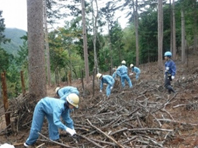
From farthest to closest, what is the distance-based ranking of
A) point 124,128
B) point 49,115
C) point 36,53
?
point 36,53, point 49,115, point 124,128

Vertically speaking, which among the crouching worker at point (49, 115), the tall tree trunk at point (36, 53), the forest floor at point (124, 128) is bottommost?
the forest floor at point (124, 128)

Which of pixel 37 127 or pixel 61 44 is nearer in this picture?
pixel 37 127

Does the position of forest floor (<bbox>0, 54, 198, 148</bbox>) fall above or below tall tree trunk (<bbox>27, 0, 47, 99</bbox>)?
below

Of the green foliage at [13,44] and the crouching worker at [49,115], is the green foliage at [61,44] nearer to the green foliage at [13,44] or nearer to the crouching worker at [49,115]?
the green foliage at [13,44]

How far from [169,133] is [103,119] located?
1707 millimetres

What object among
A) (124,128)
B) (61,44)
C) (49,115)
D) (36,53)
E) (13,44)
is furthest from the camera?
(13,44)

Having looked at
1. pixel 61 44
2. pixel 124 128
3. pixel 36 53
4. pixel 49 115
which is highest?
pixel 61 44

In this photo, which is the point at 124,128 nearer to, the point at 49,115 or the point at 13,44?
the point at 49,115

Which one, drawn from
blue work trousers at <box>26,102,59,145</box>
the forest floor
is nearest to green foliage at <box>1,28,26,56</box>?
the forest floor

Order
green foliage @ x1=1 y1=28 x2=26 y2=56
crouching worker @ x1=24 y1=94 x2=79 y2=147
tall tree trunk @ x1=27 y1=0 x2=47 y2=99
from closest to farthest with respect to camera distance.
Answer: crouching worker @ x1=24 y1=94 x2=79 y2=147
tall tree trunk @ x1=27 y1=0 x2=47 y2=99
green foliage @ x1=1 y1=28 x2=26 y2=56

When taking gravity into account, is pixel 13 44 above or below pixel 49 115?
above

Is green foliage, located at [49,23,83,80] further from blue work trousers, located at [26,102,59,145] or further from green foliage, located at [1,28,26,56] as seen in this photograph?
blue work trousers, located at [26,102,59,145]

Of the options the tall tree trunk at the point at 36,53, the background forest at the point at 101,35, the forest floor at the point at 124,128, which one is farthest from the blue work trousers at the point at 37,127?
the background forest at the point at 101,35

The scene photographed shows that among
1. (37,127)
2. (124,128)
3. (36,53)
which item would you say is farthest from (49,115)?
(36,53)
